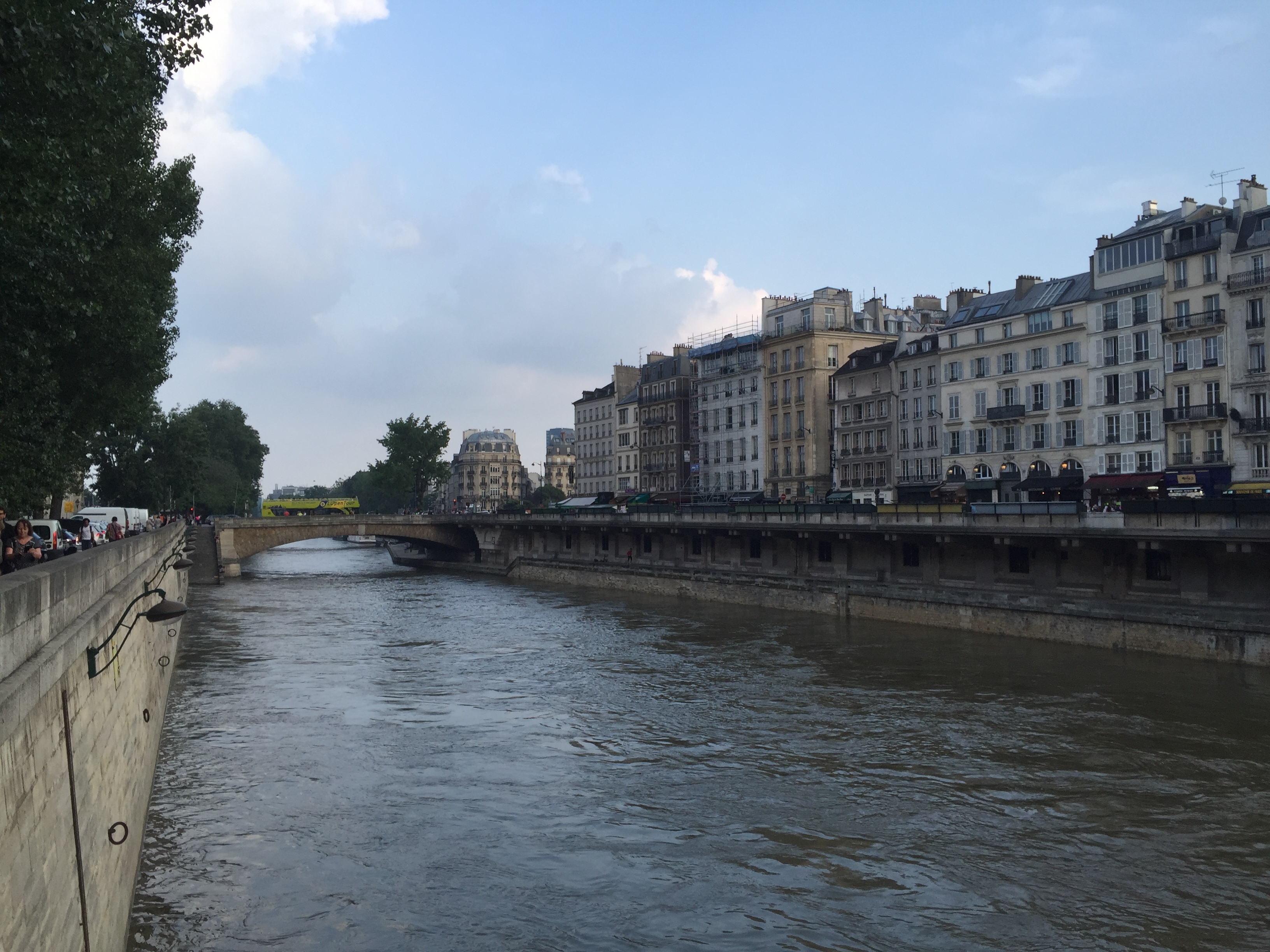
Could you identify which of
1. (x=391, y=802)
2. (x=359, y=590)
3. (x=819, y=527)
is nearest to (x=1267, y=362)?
(x=819, y=527)

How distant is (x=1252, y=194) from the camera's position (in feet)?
180

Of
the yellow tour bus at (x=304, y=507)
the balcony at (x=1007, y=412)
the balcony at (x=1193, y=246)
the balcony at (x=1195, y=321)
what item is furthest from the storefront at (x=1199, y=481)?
the yellow tour bus at (x=304, y=507)

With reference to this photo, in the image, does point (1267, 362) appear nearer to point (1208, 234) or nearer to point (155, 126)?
point (1208, 234)

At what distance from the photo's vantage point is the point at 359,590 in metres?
70.0

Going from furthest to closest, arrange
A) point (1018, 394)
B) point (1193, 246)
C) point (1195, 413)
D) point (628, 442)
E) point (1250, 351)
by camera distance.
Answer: point (628, 442), point (1018, 394), point (1193, 246), point (1195, 413), point (1250, 351)

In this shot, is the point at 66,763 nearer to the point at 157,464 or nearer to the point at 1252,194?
the point at 1252,194

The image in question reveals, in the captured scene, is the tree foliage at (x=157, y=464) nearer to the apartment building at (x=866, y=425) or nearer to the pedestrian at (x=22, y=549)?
the apartment building at (x=866, y=425)

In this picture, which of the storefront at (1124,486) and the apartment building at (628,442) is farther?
the apartment building at (628,442)

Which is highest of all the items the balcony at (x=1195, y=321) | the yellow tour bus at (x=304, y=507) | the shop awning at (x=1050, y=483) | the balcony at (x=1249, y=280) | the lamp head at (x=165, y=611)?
the balcony at (x=1249, y=280)

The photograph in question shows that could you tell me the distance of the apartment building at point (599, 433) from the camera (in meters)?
121

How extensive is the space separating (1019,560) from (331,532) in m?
60.5

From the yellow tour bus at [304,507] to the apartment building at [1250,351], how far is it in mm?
93495

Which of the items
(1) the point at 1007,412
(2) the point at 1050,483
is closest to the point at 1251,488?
(2) the point at 1050,483

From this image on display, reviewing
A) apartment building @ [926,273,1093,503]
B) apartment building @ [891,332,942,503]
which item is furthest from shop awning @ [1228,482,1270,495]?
apartment building @ [891,332,942,503]
